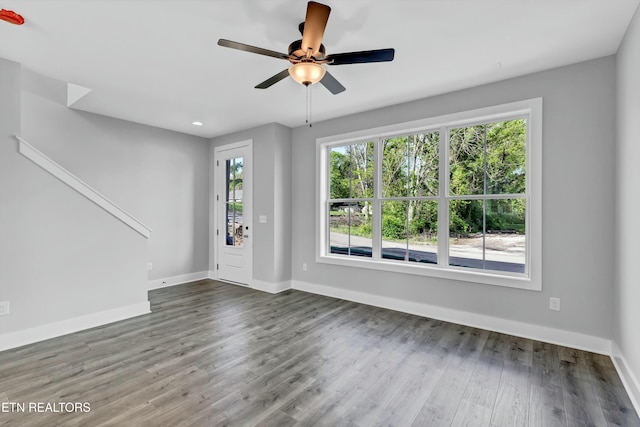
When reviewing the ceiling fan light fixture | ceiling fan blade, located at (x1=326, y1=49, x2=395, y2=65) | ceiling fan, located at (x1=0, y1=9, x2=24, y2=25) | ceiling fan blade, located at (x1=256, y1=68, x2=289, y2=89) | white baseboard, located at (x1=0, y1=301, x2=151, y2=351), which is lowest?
white baseboard, located at (x1=0, y1=301, x2=151, y2=351)

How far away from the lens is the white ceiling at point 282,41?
2.14m

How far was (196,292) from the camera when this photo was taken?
15.8 feet

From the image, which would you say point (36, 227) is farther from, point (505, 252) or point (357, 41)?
point (505, 252)

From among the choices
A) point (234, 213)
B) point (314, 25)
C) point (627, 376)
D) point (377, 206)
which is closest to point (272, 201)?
point (234, 213)

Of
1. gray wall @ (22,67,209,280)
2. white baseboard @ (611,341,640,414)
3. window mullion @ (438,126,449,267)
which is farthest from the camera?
gray wall @ (22,67,209,280)

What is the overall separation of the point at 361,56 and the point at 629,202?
2289 mm

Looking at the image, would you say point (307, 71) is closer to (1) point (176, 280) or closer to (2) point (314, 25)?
(2) point (314, 25)

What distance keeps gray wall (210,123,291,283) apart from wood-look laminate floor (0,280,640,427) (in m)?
1.45

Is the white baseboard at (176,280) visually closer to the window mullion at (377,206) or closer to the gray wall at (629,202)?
the window mullion at (377,206)

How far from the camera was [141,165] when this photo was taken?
4934 mm

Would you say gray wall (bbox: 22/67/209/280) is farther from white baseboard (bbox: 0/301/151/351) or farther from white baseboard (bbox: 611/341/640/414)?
white baseboard (bbox: 611/341/640/414)

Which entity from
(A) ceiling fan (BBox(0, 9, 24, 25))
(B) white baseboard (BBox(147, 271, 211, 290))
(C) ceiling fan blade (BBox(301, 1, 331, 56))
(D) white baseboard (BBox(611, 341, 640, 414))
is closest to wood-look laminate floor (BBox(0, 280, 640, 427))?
(D) white baseboard (BBox(611, 341, 640, 414))

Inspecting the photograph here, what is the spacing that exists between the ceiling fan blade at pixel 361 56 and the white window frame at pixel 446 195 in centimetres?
185

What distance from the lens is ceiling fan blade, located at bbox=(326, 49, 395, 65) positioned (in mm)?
2092
